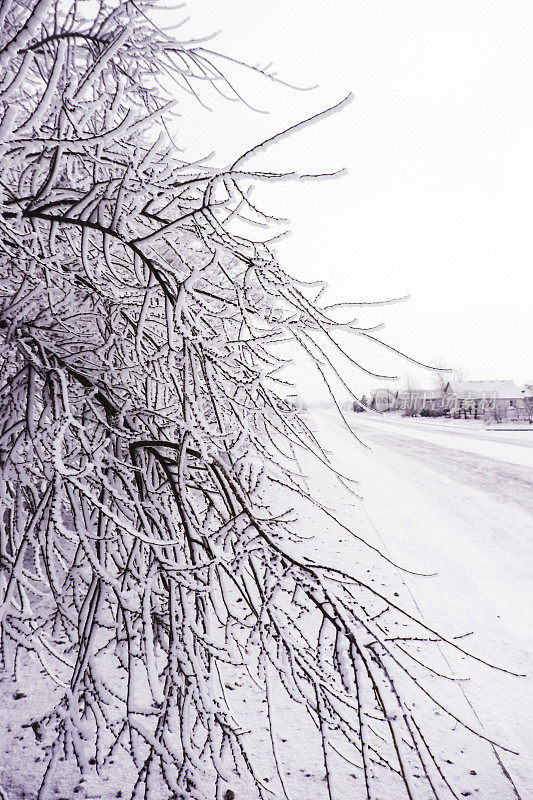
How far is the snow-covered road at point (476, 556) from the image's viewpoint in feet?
13.5

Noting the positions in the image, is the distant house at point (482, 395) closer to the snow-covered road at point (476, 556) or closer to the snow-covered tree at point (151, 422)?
the snow-covered road at point (476, 556)

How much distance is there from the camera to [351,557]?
24.7 feet

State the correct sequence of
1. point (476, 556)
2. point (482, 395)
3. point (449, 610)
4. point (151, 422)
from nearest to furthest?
point (151, 422) < point (449, 610) < point (476, 556) < point (482, 395)

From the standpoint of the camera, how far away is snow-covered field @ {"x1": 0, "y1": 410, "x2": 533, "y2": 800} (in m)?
3.34

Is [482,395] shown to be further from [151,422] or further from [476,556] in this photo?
[151,422]

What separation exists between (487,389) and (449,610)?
77.5m

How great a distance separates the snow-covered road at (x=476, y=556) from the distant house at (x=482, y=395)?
185 feet

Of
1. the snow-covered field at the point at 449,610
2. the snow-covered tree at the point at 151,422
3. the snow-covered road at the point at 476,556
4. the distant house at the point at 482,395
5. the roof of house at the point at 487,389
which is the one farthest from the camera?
the roof of house at the point at 487,389

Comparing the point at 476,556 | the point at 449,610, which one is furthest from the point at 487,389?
the point at 449,610

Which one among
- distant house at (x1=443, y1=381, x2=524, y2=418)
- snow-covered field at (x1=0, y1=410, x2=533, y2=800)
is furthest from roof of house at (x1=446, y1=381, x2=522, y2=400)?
snow-covered field at (x1=0, y1=410, x2=533, y2=800)

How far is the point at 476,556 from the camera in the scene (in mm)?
7523

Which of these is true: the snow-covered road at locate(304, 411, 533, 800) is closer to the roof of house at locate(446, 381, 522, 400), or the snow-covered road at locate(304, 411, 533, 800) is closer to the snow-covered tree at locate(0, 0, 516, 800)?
the snow-covered tree at locate(0, 0, 516, 800)

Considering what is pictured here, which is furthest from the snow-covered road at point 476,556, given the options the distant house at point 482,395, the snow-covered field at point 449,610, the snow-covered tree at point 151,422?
the distant house at point 482,395

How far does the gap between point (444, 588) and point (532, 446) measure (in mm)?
19270
